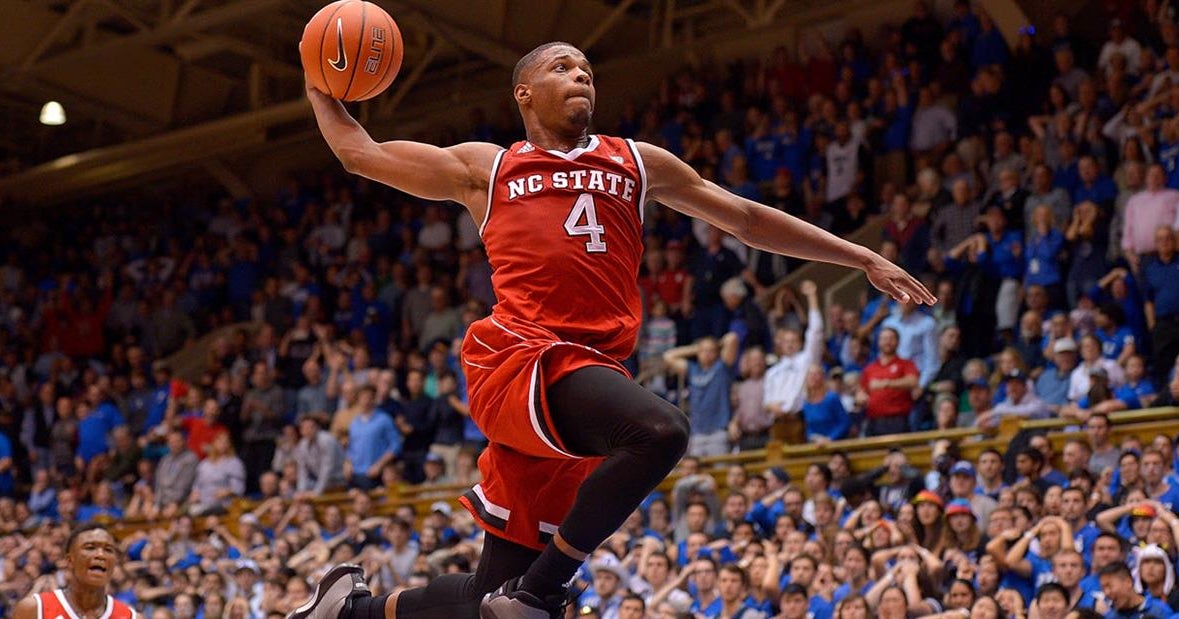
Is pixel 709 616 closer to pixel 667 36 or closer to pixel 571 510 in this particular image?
pixel 571 510

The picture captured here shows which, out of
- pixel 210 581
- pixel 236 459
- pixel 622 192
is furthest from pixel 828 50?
pixel 622 192

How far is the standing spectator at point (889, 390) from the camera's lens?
12.6 meters

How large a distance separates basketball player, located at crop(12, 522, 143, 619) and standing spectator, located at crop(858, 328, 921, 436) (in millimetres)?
6905

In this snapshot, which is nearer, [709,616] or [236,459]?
[709,616]

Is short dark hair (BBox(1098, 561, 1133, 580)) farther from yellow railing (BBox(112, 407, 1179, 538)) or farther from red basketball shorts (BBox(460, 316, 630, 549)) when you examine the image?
red basketball shorts (BBox(460, 316, 630, 549))

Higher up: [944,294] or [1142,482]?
[944,294]

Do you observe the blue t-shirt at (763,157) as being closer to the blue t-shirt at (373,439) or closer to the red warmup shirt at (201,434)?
the blue t-shirt at (373,439)

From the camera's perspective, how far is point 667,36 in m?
20.1

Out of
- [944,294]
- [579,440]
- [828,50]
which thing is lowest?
[579,440]

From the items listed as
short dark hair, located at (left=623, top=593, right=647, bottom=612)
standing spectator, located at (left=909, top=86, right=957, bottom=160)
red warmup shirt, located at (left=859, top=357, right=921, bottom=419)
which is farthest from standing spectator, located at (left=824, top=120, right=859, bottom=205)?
short dark hair, located at (left=623, top=593, right=647, bottom=612)

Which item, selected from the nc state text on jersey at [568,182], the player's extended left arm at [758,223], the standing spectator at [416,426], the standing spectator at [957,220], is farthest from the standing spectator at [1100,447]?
the standing spectator at [416,426]

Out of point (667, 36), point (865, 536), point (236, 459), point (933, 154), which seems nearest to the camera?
point (865, 536)

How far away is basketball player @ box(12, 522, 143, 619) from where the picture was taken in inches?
283

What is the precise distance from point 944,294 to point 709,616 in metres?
3.69
